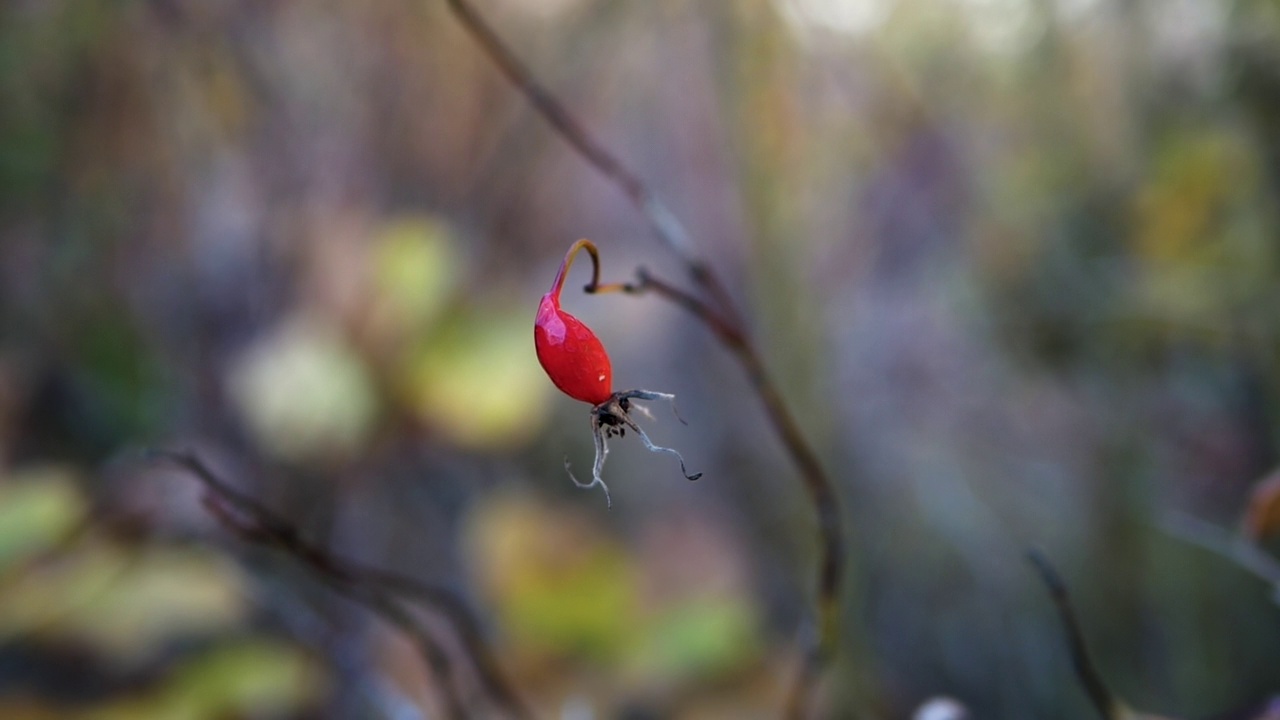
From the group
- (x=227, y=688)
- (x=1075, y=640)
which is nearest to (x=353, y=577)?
(x=1075, y=640)

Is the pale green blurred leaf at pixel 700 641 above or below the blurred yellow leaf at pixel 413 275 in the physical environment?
below

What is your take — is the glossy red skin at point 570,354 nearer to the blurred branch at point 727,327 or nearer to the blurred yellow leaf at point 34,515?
the blurred branch at point 727,327

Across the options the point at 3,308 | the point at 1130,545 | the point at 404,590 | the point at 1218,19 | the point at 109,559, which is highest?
the point at 3,308

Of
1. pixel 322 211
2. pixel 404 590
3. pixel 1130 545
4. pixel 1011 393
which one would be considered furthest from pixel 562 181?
pixel 404 590

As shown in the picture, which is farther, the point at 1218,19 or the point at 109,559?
the point at 1218,19

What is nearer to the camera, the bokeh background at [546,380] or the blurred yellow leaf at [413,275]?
the bokeh background at [546,380]

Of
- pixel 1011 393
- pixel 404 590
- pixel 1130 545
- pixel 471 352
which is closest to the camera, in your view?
pixel 404 590

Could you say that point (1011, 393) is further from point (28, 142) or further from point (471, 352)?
point (28, 142)

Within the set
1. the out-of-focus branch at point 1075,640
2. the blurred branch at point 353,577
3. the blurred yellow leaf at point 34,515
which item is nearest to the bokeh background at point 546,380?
the blurred yellow leaf at point 34,515
